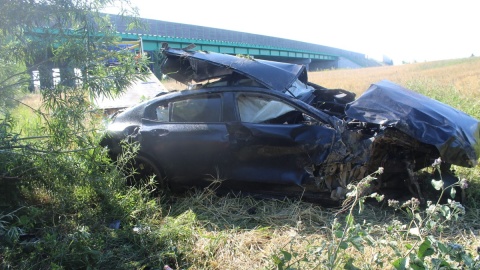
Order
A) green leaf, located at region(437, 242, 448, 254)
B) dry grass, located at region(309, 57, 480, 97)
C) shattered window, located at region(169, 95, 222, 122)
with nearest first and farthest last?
green leaf, located at region(437, 242, 448, 254)
shattered window, located at region(169, 95, 222, 122)
dry grass, located at region(309, 57, 480, 97)

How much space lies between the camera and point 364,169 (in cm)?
427

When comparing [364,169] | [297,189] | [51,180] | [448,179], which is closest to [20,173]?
[51,180]

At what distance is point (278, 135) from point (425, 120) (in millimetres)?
1657

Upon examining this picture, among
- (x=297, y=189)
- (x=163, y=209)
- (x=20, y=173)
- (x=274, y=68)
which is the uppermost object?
(x=274, y=68)

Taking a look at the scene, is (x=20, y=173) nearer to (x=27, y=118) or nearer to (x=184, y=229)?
(x=27, y=118)

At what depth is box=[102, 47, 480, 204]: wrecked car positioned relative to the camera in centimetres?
404

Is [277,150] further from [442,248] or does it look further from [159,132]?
[442,248]

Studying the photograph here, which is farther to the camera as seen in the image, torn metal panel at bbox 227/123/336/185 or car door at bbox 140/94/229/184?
car door at bbox 140/94/229/184

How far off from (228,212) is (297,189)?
2.78 ft

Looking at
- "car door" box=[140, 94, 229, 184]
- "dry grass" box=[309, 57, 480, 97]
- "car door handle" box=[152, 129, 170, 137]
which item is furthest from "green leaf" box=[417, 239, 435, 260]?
"dry grass" box=[309, 57, 480, 97]

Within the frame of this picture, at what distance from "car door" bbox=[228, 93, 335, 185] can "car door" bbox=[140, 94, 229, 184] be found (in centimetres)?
21

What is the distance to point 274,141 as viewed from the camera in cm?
422

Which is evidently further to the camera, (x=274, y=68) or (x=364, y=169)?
(x=274, y=68)

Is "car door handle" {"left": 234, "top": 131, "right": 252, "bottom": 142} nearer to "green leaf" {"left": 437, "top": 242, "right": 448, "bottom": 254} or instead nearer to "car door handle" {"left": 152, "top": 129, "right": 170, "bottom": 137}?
"car door handle" {"left": 152, "top": 129, "right": 170, "bottom": 137}
